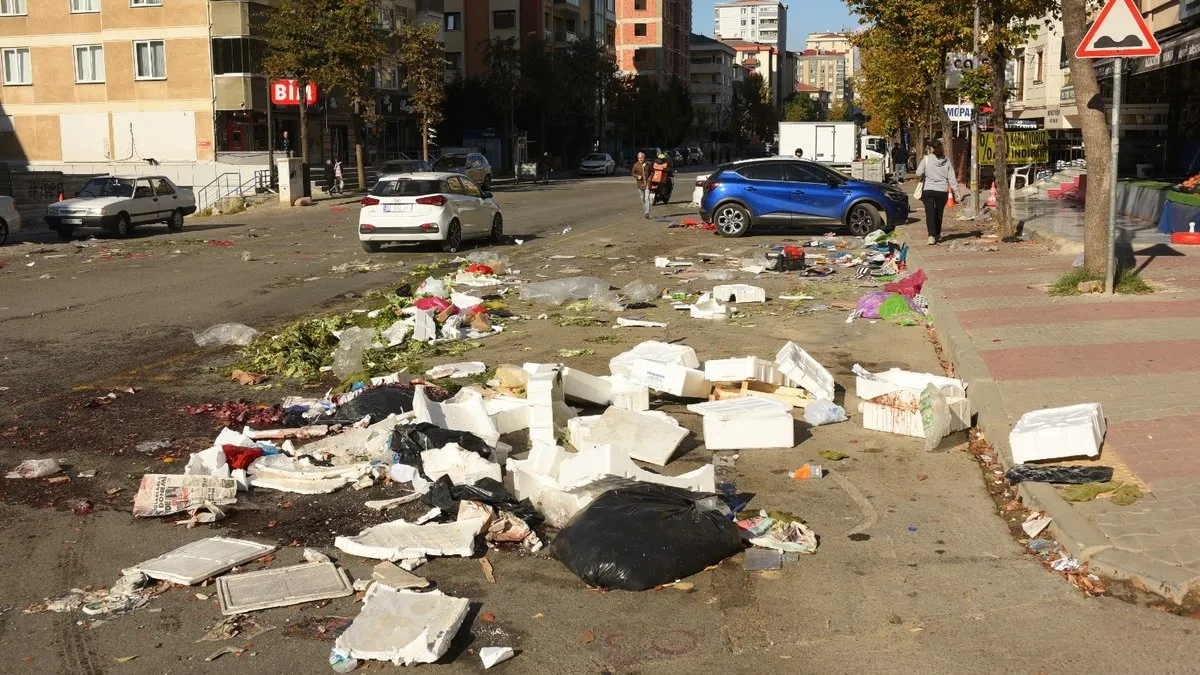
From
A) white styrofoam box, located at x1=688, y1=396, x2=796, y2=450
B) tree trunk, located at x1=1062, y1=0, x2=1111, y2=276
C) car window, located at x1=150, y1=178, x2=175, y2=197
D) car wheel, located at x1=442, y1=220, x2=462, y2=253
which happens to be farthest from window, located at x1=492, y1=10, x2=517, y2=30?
white styrofoam box, located at x1=688, y1=396, x2=796, y2=450

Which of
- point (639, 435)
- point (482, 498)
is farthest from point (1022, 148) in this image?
point (482, 498)

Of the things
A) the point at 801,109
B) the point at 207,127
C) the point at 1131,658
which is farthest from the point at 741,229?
the point at 801,109

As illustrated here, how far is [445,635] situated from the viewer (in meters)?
4.61

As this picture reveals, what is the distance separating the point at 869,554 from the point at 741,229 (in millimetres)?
19067

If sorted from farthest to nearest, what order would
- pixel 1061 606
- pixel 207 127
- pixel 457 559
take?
pixel 207 127 < pixel 457 559 < pixel 1061 606

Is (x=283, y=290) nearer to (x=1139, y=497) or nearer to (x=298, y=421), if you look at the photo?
(x=298, y=421)

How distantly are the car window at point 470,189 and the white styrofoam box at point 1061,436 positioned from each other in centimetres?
1725

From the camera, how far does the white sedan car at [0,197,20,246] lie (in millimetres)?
26891

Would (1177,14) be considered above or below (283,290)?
above

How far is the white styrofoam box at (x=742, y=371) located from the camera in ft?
28.7

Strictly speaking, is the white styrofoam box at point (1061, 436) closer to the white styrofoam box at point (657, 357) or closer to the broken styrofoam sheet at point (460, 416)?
the white styrofoam box at point (657, 357)

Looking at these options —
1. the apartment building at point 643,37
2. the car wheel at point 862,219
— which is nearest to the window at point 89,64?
the car wheel at point 862,219

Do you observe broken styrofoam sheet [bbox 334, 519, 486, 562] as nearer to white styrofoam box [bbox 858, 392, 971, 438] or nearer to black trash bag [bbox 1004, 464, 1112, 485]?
black trash bag [bbox 1004, 464, 1112, 485]

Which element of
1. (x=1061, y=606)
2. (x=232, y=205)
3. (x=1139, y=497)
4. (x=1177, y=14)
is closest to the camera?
(x=1061, y=606)
